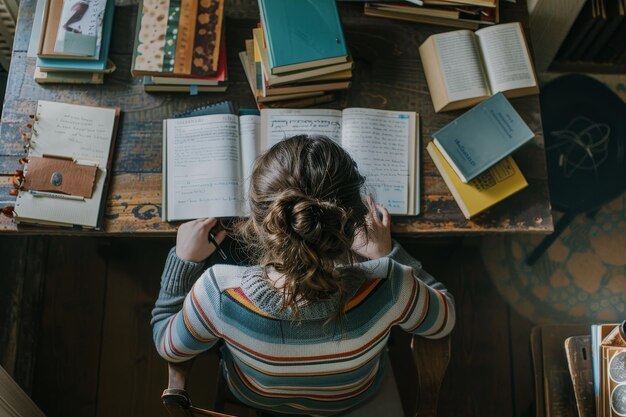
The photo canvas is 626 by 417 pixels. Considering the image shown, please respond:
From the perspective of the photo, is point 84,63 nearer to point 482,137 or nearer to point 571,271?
point 482,137

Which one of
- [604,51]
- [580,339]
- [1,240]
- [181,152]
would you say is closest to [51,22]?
[181,152]

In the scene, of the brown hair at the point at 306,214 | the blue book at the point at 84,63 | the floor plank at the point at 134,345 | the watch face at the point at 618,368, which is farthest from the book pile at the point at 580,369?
the blue book at the point at 84,63

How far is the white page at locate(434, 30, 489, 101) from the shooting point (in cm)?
144

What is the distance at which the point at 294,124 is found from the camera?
1.45 metres

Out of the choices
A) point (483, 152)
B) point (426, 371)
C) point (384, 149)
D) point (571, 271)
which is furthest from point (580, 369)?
point (571, 271)

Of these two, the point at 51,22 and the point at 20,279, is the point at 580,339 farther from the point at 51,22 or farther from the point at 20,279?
the point at 20,279

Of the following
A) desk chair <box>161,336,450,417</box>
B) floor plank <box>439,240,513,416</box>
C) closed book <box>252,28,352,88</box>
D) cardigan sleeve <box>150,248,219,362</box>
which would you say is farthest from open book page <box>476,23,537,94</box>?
cardigan sleeve <box>150,248,219,362</box>

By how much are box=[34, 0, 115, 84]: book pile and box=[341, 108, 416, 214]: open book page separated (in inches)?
24.5

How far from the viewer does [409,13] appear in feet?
5.02

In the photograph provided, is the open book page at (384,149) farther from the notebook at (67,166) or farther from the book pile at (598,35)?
the book pile at (598,35)

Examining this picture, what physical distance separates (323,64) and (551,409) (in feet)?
3.19

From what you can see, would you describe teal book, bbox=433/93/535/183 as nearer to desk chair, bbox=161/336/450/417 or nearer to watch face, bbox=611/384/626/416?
desk chair, bbox=161/336/450/417

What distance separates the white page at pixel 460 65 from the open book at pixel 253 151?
0.40 ft

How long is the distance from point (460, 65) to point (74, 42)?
3.07 feet
